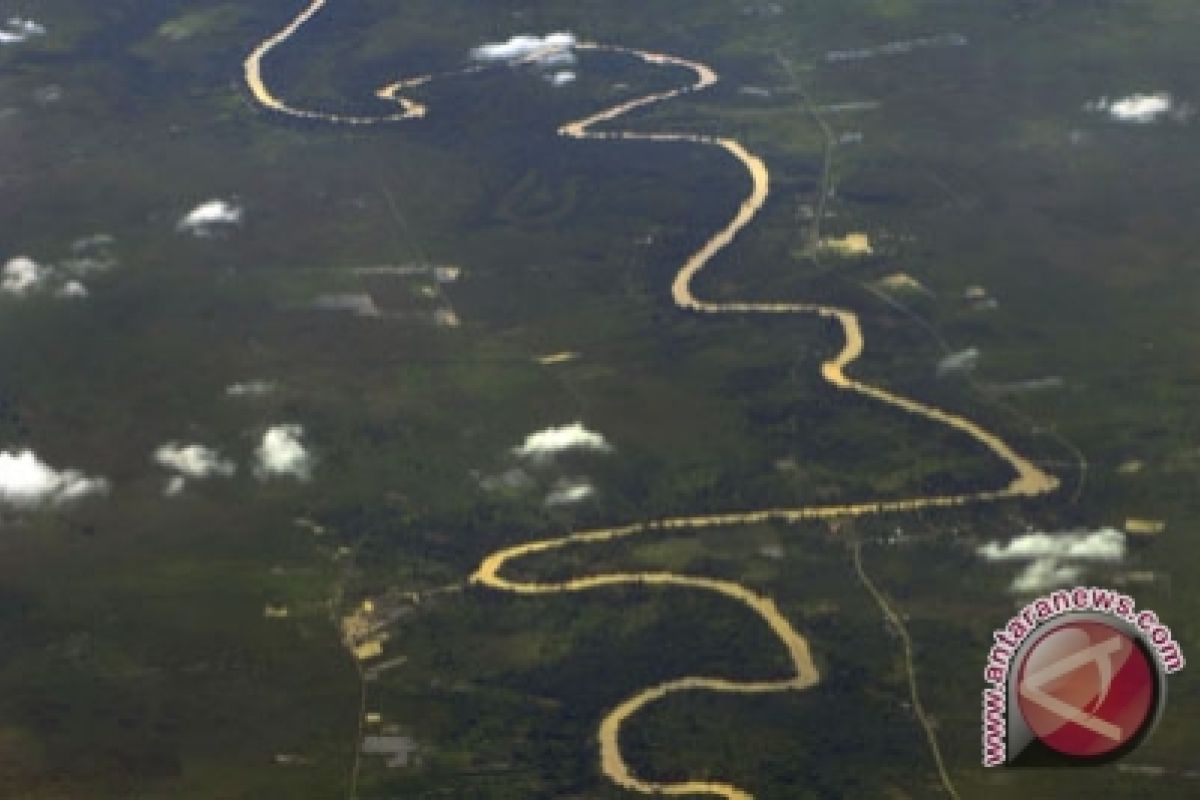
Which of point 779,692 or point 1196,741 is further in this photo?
point 779,692

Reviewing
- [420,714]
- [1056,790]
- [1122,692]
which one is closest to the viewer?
[1122,692]

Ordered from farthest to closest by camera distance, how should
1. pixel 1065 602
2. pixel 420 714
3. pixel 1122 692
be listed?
pixel 420 714 < pixel 1065 602 < pixel 1122 692

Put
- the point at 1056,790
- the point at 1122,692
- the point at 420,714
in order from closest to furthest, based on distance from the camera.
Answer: the point at 1122,692, the point at 1056,790, the point at 420,714

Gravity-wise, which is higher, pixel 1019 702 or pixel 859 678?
pixel 1019 702

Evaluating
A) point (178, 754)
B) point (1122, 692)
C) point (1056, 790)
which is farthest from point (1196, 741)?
point (1122, 692)

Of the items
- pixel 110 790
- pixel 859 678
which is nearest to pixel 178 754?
pixel 110 790

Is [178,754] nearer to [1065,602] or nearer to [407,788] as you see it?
[407,788]

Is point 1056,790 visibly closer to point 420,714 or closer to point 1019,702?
point 420,714

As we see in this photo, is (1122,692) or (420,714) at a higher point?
(1122,692)

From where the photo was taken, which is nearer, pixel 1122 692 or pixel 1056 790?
pixel 1122 692
